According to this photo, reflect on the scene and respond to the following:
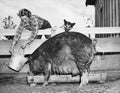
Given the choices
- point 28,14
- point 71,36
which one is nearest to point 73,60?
point 71,36

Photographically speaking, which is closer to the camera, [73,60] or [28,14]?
[73,60]

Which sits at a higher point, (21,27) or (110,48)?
(21,27)

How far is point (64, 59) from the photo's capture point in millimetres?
5789

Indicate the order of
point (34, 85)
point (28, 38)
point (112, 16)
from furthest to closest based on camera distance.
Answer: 1. point (112, 16)
2. point (28, 38)
3. point (34, 85)

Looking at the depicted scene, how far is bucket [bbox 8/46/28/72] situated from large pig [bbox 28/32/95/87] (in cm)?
31

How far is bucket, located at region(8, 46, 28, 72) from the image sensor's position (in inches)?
237

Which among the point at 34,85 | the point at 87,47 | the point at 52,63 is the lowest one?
the point at 34,85

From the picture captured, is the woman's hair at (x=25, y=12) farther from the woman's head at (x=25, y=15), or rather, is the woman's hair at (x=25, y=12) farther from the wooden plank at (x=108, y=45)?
the wooden plank at (x=108, y=45)

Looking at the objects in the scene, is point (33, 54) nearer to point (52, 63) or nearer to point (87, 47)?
point (52, 63)

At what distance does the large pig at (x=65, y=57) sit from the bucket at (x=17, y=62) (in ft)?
1.02

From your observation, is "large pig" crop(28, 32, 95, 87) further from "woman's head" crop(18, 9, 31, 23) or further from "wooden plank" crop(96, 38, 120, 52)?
"woman's head" crop(18, 9, 31, 23)

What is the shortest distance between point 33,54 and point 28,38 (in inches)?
28.7

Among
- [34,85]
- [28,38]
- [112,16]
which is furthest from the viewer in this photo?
[112,16]

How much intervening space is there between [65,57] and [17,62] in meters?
1.35
